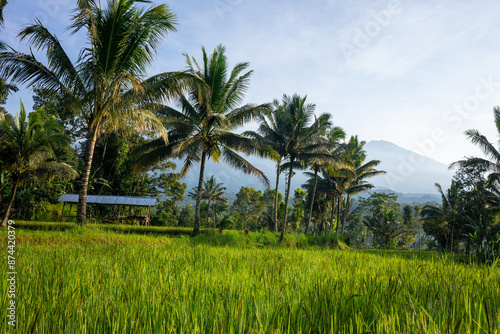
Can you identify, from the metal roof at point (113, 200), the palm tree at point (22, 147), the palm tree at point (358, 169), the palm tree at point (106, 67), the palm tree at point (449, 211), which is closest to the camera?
the palm tree at point (106, 67)

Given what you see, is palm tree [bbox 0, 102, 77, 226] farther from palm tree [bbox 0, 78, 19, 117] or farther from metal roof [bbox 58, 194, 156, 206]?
metal roof [bbox 58, 194, 156, 206]

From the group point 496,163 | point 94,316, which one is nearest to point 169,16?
point 94,316

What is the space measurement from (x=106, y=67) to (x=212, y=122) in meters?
4.85

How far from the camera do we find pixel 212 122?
40.6 ft

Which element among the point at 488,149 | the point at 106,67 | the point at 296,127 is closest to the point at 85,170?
the point at 106,67

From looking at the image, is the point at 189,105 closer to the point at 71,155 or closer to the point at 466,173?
the point at 71,155

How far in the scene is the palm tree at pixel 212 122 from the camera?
12.4 meters

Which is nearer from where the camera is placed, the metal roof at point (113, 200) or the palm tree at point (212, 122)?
the palm tree at point (212, 122)

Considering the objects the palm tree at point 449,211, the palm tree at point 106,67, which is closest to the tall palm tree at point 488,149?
the palm tree at point 449,211

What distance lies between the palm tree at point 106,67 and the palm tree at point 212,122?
9.77 feet

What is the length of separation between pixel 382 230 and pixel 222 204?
23.5 meters

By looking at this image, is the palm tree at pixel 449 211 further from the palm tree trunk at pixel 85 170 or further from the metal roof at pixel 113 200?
the palm tree trunk at pixel 85 170

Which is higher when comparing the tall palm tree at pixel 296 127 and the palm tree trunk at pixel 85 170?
the tall palm tree at pixel 296 127

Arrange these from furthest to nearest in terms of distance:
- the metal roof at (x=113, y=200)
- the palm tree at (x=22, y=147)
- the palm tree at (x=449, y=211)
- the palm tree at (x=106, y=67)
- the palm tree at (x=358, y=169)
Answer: the palm tree at (x=358, y=169), the palm tree at (x=449, y=211), the metal roof at (x=113, y=200), the palm tree at (x=22, y=147), the palm tree at (x=106, y=67)
